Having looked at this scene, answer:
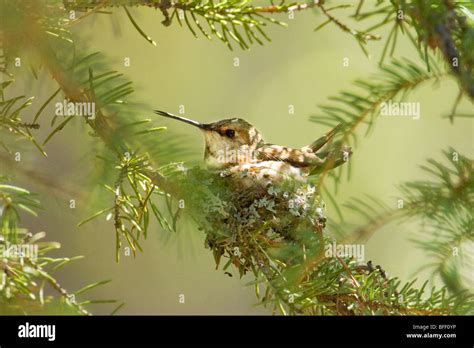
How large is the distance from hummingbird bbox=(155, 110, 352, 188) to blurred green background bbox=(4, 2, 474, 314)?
182cm

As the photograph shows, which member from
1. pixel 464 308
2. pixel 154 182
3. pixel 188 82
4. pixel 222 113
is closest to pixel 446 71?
pixel 464 308

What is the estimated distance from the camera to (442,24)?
1491 millimetres

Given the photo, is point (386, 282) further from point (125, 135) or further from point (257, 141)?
point (257, 141)

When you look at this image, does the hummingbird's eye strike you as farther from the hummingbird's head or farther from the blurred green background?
the blurred green background

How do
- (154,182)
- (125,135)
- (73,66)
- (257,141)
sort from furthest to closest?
(257,141)
(154,182)
(73,66)
(125,135)

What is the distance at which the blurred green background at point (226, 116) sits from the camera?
212 inches

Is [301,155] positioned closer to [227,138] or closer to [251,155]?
[251,155]

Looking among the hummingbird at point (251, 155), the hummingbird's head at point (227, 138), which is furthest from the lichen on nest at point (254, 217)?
the hummingbird's head at point (227, 138)

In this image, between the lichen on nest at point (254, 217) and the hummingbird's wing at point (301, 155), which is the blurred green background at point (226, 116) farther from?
the lichen on nest at point (254, 217)

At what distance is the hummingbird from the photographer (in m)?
2.71

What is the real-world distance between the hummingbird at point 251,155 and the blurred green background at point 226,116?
182cm

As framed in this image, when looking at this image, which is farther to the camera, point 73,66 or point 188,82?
point 188,82

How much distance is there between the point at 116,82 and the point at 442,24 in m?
0.77

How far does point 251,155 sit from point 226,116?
9.12ft
